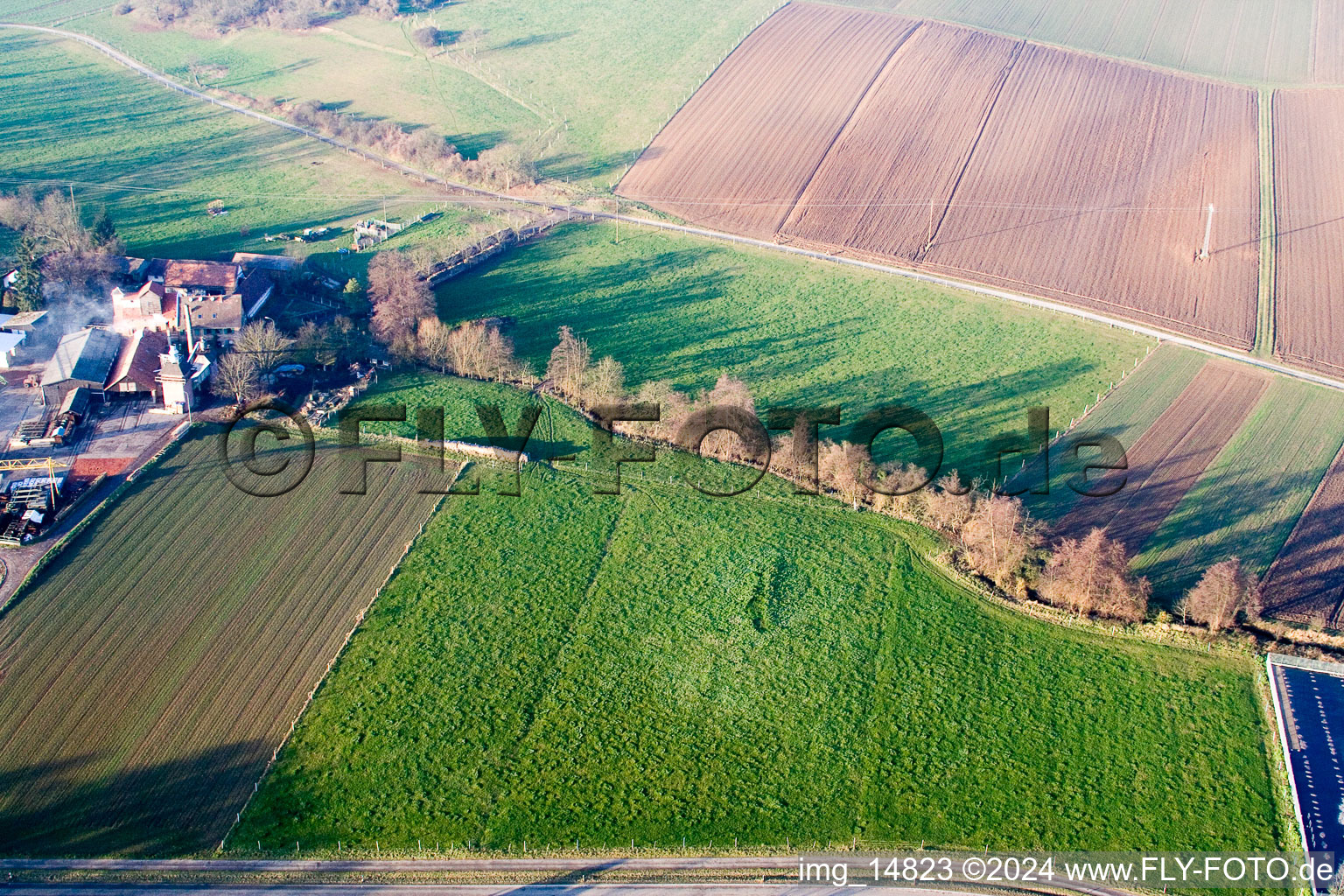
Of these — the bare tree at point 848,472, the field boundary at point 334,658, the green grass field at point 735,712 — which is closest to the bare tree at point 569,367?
the field boundary at point 334,658

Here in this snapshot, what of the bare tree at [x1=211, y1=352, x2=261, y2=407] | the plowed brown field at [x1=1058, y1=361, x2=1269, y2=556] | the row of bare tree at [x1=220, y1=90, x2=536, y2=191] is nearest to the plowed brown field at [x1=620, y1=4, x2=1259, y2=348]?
the plowed brown field at [x1=1058, y1=361, x2=1269, y2=556]

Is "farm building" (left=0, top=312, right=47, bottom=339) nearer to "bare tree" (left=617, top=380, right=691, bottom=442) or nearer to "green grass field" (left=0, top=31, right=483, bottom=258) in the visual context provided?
"green grass field" (left=0, top=31, right=483, bottom=258)

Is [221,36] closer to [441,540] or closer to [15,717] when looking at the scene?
[441,540]

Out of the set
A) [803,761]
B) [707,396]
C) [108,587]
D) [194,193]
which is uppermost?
[194,193]

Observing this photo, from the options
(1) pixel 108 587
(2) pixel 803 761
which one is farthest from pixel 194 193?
(2) pixel 803 761

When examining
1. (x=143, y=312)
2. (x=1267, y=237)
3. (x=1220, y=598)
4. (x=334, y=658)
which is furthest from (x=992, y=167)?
(x=334, y=658)

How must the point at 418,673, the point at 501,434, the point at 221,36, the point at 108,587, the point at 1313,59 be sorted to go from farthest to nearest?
the point at 221,36, the point at 1313,59, the point at 501,434, the point at 108,587, the point at 418,673
